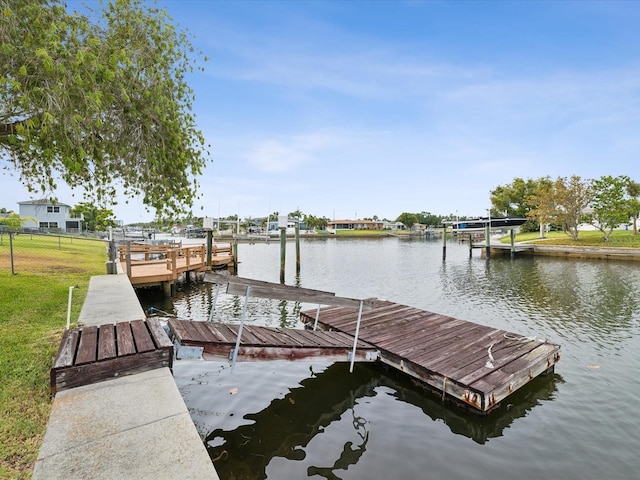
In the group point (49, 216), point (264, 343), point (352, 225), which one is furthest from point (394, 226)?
point (264, 343)

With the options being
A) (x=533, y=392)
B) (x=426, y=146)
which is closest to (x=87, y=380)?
(x=533, y=392)

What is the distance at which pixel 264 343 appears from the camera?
563 cm

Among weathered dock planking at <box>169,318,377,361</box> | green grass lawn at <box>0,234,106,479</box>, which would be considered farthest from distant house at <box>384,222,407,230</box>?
weathered dock planking at <box>169,318,377,361</box>

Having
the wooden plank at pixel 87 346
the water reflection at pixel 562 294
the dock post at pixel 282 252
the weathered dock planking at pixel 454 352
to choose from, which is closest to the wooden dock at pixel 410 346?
the weathered dock planking at pixel 454 352

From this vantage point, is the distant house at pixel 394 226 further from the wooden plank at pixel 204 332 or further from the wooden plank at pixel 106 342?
the wooden plank at pixel 106 342

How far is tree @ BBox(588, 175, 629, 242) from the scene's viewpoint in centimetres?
3634

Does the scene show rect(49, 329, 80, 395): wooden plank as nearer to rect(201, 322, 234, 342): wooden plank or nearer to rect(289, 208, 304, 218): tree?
rect(201, 322, 234, 342): wooden plank

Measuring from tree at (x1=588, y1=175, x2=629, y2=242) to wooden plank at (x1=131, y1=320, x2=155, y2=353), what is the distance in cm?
4619

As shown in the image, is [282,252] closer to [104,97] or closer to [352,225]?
[104,97]

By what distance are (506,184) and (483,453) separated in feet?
254

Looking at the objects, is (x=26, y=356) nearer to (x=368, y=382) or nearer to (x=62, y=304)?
(x=62, y=304)

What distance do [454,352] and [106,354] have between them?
6.26 m

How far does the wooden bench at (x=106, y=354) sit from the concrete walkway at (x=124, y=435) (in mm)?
103

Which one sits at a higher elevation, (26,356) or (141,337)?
(141,337)
